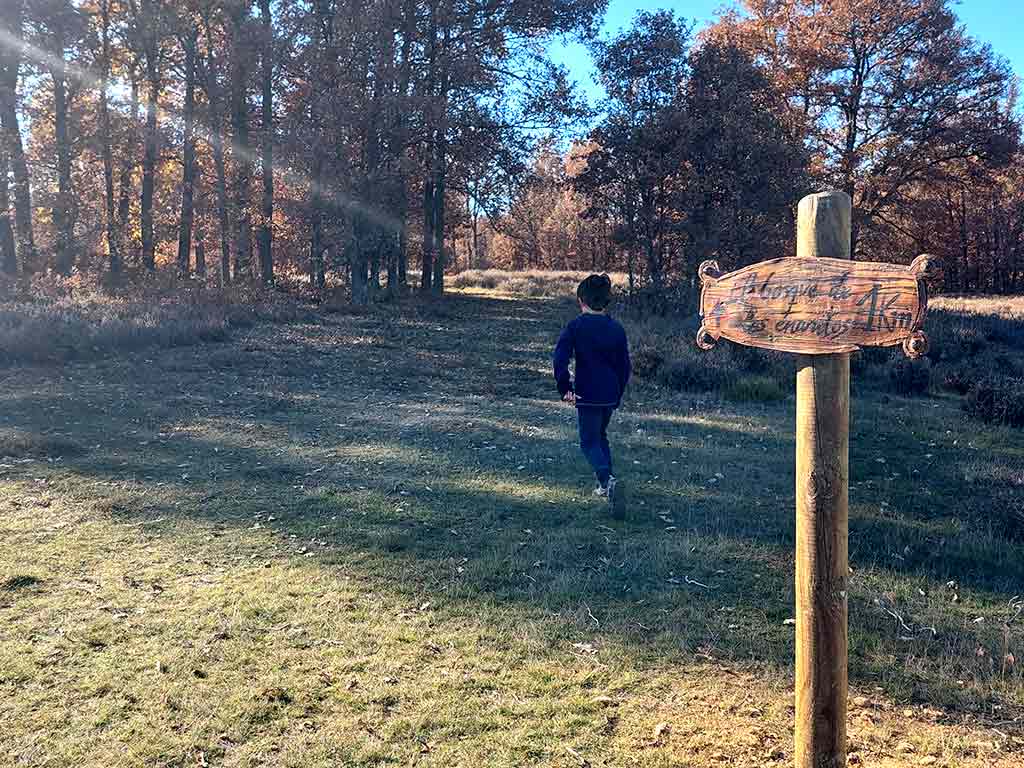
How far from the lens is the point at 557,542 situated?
554cm

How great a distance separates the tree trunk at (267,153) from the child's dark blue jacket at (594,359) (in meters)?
21.8

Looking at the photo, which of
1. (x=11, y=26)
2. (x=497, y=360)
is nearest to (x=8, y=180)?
(x=11, y=26)

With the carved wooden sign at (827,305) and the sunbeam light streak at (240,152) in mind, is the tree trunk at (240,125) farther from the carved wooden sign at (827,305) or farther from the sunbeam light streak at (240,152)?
the carved wooden sign at (827,305)

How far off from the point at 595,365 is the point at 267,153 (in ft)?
76.0

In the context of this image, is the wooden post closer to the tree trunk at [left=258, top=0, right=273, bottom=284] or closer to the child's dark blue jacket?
the child's dark blue jacket

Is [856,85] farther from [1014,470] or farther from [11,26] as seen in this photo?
[11,26]

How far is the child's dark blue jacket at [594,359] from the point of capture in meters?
5.94

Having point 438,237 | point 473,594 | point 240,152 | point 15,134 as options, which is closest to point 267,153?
point 240,152

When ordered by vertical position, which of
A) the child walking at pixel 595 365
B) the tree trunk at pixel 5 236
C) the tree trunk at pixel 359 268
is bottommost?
the child walking at pixel 595 365

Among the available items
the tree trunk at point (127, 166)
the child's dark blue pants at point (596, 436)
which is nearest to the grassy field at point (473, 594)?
the child's dark blue pants at point (596, 436)

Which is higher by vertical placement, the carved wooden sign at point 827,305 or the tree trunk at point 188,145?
the tree trunk at point 188,145

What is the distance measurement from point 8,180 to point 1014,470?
29058mm

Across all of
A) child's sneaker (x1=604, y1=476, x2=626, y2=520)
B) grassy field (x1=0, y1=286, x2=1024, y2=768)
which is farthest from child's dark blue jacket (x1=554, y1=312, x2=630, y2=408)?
grassy field (x1=0, y1=286, x2=1024, y2=768)

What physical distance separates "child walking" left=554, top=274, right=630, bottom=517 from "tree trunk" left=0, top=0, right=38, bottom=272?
2564 centimetres
